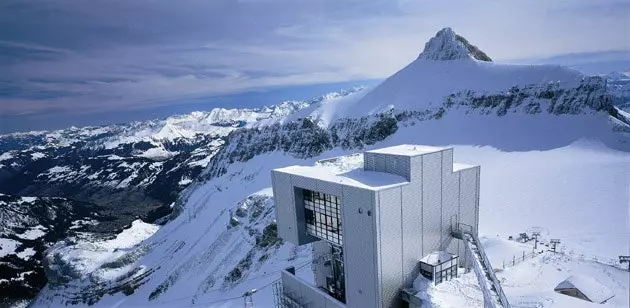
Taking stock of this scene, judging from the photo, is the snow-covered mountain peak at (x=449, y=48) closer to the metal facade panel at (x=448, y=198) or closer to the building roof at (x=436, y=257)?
the metal facade panel at (x=448, y=198)

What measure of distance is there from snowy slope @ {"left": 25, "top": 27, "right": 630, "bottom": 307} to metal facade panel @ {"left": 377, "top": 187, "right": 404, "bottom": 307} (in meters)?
1.92

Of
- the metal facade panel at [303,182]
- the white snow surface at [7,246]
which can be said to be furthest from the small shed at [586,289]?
the white snow surface at [7,246]

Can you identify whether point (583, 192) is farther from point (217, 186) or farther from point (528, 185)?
point (217, 186)

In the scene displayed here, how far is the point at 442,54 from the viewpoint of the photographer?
96.5 meters

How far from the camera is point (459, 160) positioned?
2393 inches

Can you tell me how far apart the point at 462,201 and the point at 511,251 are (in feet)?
40.9

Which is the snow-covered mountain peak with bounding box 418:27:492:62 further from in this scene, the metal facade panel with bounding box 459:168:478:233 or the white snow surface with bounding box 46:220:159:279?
the white snow surface with bounding box 46:220:159:279

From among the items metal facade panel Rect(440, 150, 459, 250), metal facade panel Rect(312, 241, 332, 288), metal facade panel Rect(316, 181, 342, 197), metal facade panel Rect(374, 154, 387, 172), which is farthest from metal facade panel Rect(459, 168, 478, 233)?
metal facade panel Rect(312, 241, 332, 288)

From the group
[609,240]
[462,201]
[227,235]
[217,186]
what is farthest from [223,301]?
[217,186]

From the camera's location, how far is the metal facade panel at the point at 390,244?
1702 centimetres

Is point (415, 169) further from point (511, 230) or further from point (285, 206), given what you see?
point (511, 230)

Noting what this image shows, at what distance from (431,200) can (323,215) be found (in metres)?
6.05

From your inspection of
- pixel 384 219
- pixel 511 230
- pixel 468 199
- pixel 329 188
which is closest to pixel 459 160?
pixel 511 230

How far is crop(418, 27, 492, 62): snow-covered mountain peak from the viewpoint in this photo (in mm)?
93500
